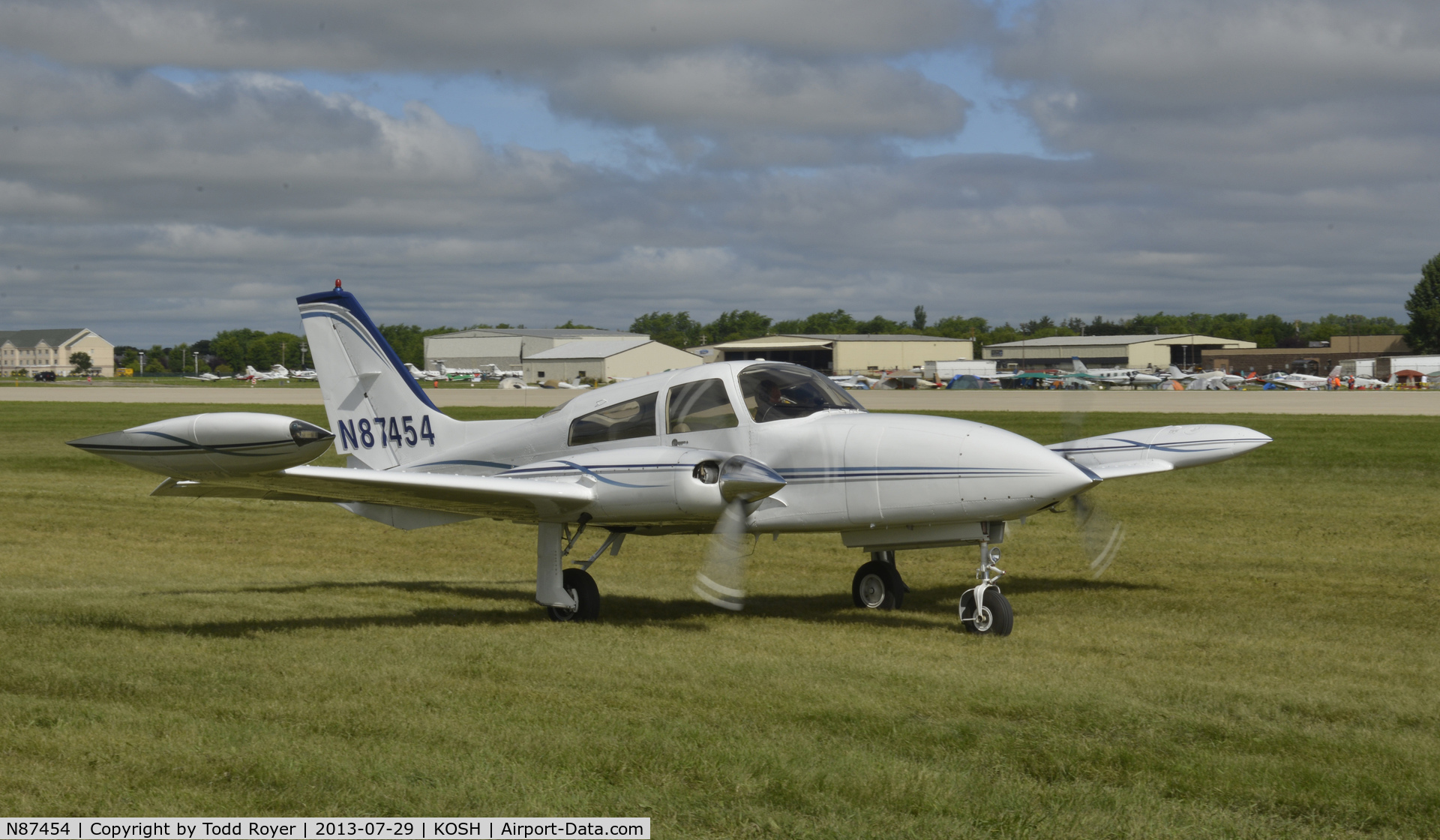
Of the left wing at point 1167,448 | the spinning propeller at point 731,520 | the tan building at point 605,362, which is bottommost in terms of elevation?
the spinning propeller at point 731,520

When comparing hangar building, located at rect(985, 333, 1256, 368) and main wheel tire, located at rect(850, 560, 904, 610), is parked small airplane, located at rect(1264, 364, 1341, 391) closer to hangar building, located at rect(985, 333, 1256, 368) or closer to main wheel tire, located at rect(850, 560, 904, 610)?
hangar building, located at rect(985, 333, 1256, 368)

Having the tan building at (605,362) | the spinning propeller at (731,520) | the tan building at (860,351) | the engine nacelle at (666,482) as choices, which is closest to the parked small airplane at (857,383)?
the tan building at (860,351)

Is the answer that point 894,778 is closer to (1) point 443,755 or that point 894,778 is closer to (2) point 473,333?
(1) point 443,755

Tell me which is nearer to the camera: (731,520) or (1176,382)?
(731,520)

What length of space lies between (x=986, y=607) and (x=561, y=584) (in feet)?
12.9

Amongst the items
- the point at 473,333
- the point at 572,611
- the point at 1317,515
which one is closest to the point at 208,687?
the point at 572,611

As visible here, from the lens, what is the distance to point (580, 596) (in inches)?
451

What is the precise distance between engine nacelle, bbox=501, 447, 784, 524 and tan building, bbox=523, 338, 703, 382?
98.1 meters

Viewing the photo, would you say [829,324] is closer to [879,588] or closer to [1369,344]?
[1369,344]

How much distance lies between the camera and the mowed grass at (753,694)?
18.9ft

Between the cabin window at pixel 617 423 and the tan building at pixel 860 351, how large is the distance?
90.5m

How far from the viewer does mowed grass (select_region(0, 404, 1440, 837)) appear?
5.75 metres

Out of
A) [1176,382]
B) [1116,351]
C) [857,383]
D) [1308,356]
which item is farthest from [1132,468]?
[1308,356]

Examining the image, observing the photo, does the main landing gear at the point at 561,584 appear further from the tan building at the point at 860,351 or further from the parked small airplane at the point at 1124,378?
the tan building at the point at 860,351
